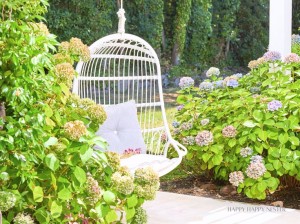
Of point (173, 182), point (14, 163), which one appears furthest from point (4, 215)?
point (173, 182)

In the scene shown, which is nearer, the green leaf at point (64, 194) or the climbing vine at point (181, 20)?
the green leaf at point (64, 194)

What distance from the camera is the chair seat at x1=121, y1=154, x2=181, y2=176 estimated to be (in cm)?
308

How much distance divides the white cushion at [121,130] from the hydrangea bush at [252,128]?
475 mm

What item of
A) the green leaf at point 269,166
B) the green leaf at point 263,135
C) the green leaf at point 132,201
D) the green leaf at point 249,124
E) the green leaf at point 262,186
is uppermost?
the green leaf at point 249,124

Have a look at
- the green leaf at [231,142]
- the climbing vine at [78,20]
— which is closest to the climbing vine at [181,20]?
the climbing vine at [78,20]

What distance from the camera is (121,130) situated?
362 centimetres

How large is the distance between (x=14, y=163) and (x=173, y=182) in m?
2.72

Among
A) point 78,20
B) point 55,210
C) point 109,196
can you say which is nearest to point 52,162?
point 55,210

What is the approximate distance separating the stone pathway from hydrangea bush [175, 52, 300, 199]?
13 cm

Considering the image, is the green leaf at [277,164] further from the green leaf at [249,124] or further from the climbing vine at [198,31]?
the climbing vine at [198,31]

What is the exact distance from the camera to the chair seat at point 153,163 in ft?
10.1

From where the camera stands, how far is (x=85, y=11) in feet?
27.5

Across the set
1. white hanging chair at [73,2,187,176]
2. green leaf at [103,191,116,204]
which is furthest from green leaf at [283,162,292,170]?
green leaf at [103,191,116,204]

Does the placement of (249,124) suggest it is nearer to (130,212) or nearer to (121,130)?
(121,130)
